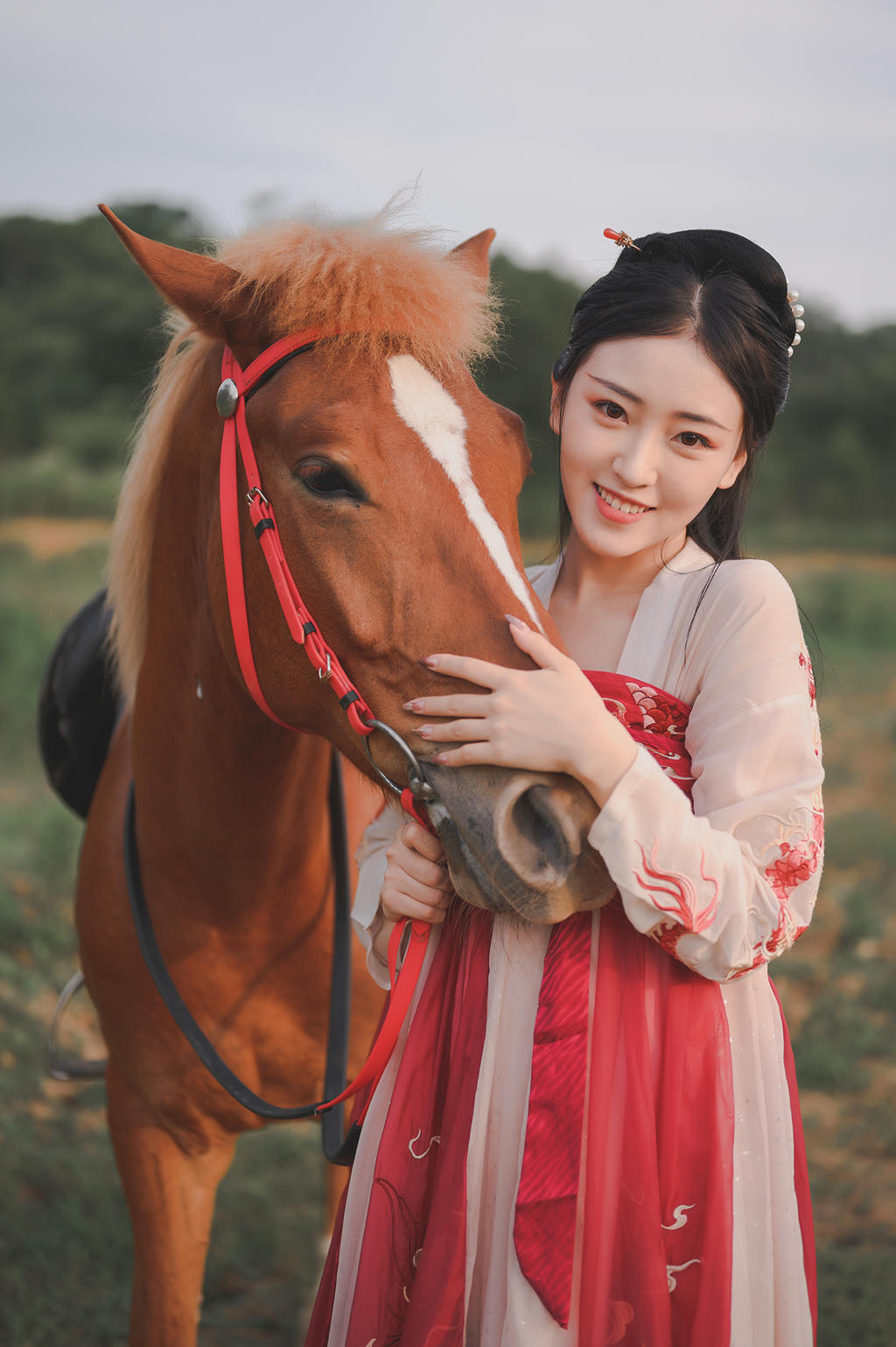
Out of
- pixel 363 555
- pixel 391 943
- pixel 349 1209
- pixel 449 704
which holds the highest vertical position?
pixel 363 555

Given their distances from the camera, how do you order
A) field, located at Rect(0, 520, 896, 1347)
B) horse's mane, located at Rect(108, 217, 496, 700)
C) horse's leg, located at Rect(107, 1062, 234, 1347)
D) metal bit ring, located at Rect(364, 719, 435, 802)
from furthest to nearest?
field, located at Rect(0, 520, 896, 1347) → horse's leg, located at Rect(107, 1062, 234, 1347) → horse's mane, located at Rect(108, 217, 496, 700) → metal bit ring, located at Rect(364, 719, 435, 802)

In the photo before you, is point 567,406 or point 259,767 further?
point 259,767

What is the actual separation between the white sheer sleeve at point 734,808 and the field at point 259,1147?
199mm

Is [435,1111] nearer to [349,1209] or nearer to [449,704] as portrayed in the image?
[349,1209]

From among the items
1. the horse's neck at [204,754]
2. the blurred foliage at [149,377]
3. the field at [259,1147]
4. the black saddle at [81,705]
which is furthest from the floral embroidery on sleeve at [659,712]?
the blurred foliage at [149,377]

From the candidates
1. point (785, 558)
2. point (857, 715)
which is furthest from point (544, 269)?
point (857, 715)

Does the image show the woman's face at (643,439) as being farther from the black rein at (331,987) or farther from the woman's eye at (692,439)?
the black rein at (331,987)

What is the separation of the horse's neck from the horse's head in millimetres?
123

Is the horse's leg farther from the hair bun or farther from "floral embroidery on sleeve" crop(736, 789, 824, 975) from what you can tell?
the hair bun

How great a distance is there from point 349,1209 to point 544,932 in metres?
0.46

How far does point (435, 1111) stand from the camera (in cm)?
129

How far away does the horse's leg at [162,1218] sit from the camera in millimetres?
1863

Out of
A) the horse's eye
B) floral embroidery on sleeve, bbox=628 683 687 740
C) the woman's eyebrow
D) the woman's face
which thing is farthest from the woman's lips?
the horse's eye

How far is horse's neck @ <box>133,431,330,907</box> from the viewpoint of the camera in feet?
5.42
